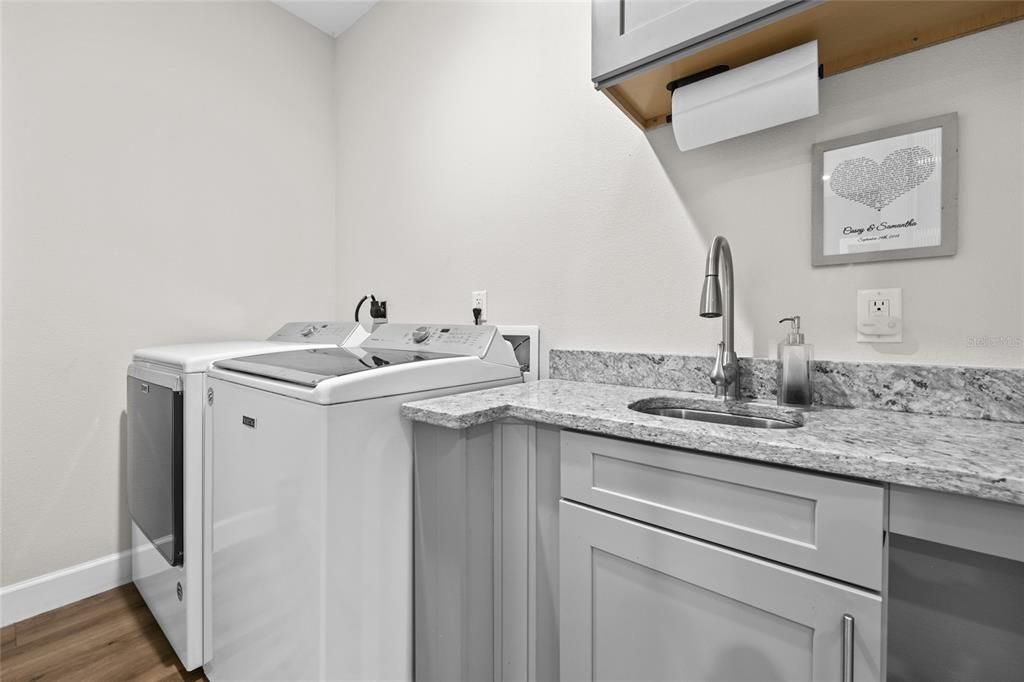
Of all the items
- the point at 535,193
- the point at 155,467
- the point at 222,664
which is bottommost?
the point at 222,664

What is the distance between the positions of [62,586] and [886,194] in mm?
2988

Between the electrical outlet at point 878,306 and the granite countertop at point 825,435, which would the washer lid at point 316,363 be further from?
the electrical outlet at point 878,306

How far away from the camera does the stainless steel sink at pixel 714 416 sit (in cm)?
108

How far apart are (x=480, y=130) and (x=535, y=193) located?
431 mm

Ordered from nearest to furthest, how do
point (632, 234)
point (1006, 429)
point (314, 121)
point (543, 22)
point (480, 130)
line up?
point (1006, 429) < point (632, 234) < point (543, 22) < point (480, 130) < point (314, 121)

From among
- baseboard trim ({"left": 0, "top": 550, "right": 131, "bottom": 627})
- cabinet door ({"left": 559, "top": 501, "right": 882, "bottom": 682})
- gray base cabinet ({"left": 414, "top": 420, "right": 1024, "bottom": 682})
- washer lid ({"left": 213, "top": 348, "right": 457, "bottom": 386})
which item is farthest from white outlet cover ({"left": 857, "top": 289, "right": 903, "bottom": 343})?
baseboard trim ({"left": 0, "top": 550, "right": 131, "bottom": 627})

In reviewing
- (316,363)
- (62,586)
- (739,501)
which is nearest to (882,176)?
(739,501)

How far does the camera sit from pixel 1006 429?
0.89 metres

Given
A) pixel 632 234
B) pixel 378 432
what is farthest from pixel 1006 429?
pixel 378 432

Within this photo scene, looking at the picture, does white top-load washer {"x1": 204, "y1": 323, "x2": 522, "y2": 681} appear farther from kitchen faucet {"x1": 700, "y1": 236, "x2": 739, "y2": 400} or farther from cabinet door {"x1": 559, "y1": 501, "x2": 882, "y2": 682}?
kitchen faucet {"x1": 700, "y1": 236, "x2": 739, "y2": 400}

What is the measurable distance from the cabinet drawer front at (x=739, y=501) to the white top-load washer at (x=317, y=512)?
45 centimetres

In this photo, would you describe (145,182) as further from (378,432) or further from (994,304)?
(994,304)

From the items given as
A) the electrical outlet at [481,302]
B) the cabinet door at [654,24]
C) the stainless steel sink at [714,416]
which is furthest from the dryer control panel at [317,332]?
the cabinet door at [654,24]

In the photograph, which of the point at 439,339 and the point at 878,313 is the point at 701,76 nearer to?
the point at 878,313
